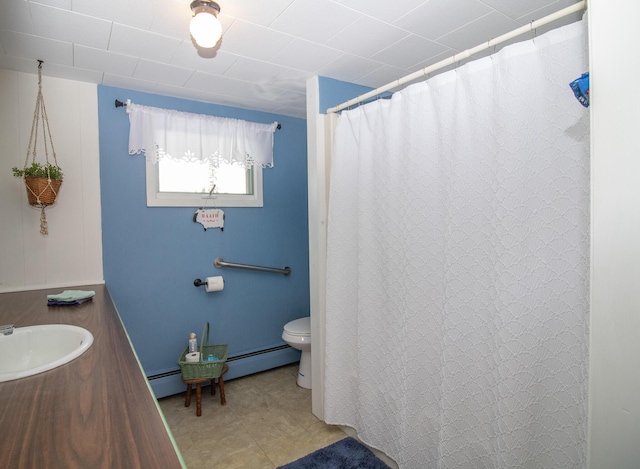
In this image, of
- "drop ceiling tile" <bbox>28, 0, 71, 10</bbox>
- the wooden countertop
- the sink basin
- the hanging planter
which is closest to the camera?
the wooden countertop

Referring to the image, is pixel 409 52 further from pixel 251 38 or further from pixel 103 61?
pixel 103 61

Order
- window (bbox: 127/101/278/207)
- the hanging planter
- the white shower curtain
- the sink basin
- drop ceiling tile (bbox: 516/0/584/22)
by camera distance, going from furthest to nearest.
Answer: window (bbox: 127/101/278/207), the hanging planter, drop ceiling tile (bbox: 516/0/584/22), the sink basin, the white shower curtain

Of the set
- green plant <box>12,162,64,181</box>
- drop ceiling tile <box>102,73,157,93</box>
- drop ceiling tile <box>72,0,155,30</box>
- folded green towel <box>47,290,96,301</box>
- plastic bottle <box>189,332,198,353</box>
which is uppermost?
drop ceiling tile <box>102,73,157,93</box>

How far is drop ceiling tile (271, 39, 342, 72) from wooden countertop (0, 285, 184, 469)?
153cm

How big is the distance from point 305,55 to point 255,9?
46 centimetres

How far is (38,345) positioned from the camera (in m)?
1.25

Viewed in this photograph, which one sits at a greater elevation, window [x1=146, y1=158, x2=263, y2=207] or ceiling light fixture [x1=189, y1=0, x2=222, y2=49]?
ceiling light fixture [x1=189, y1=0, x2=222, y2=49]

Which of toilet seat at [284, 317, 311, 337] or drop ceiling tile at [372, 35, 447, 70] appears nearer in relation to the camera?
drop ceiling tile at [372, 35, 447, 70]

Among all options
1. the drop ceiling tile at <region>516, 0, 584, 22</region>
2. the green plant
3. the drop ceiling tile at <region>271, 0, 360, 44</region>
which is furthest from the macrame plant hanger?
the drop ceiling tile at <region>516, 0, 584, 22</region>

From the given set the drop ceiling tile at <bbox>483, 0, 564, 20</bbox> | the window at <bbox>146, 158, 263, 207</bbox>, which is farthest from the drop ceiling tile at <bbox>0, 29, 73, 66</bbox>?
the drop ceiling tile at <bbox>483, 0, 564, 20</bbox>

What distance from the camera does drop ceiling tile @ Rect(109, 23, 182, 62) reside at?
160 cm

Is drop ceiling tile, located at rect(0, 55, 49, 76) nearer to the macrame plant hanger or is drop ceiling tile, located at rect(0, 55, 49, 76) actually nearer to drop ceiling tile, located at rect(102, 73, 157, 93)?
the macrame plant hanger

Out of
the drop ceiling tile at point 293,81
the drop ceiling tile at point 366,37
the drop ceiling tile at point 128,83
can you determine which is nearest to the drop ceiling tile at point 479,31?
the drop ceiling tile at point 366,37

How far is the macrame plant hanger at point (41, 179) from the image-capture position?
1.85 metres
